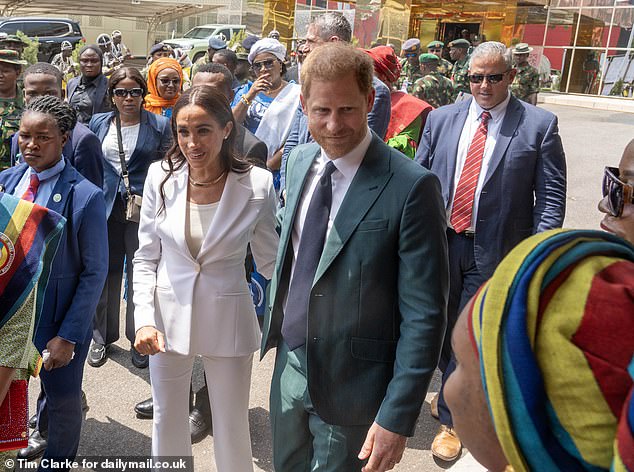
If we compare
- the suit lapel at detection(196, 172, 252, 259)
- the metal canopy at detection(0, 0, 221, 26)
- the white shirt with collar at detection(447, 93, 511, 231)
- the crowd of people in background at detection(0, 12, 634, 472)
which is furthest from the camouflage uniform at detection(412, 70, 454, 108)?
the metal canopy at detection(0, 0, 221, 26)

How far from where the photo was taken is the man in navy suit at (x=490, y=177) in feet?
11.4

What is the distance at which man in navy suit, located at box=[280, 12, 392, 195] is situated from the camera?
4000mm

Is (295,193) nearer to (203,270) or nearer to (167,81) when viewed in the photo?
(203,270)

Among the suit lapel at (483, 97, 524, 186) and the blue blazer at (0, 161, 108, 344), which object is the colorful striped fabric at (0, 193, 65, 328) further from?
the suit lapel at (483, 97, 524, 186)

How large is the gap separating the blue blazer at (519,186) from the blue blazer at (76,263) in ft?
6.83

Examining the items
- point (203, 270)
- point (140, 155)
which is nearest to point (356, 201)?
point (203, 270)

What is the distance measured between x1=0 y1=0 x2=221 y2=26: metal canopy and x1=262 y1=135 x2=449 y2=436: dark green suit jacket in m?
31.7

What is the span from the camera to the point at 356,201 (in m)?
2.09

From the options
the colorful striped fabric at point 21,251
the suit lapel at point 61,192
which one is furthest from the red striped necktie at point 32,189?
the colorful striped fabric at point 21,251

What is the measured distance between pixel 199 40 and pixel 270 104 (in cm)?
2135

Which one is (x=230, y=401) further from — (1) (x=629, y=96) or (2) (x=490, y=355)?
(1) (x=629, y=96)

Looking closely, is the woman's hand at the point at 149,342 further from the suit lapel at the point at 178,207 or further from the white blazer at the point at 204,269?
the suit lapel at the point at 178,207

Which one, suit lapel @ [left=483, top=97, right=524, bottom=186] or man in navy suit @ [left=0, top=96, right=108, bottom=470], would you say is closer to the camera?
man in navy suit @ [left=0, top=96, right=108, bottom=470]

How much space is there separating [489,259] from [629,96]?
84.1 feet
